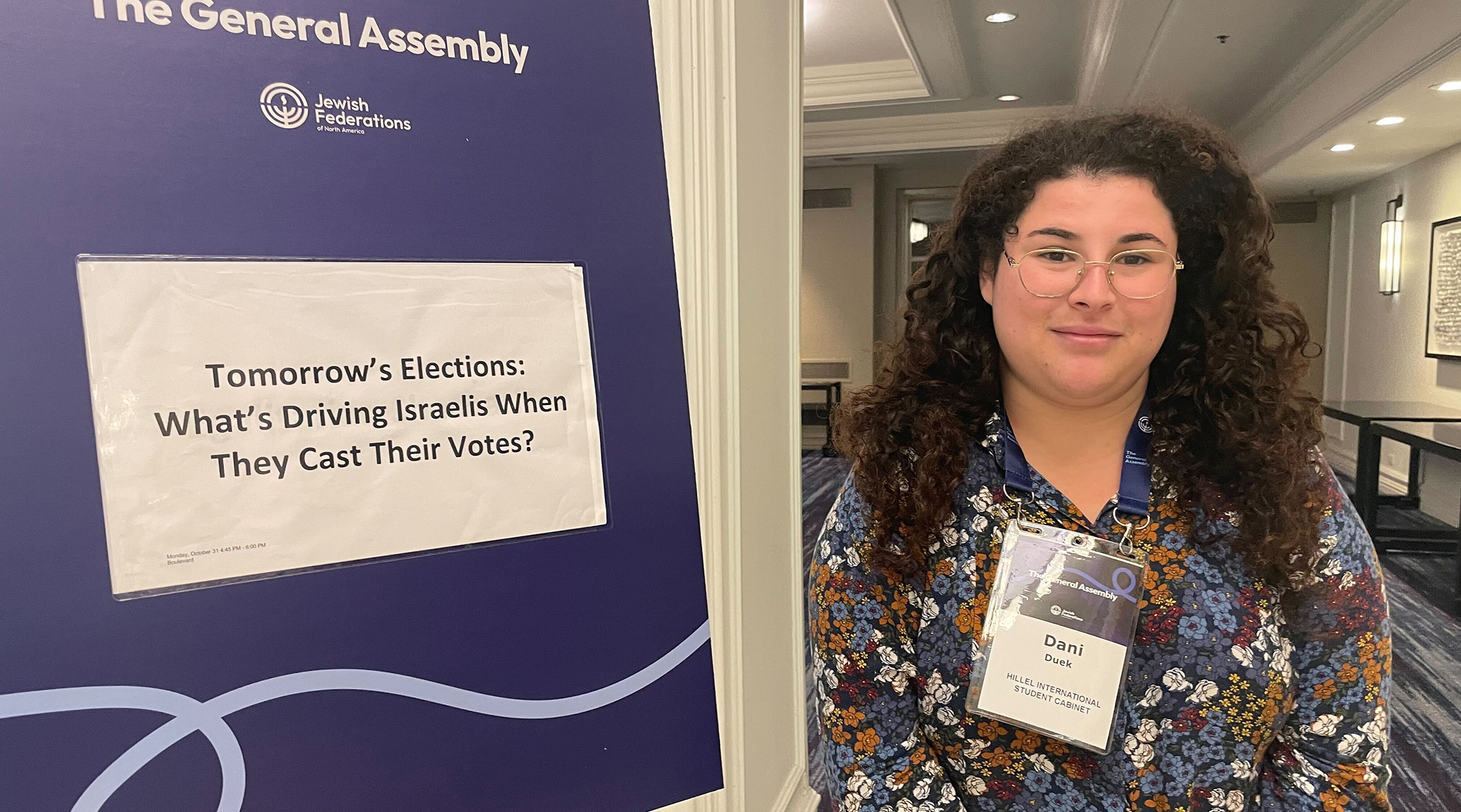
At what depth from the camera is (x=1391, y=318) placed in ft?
20.6

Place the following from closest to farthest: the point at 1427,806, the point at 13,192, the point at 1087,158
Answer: the point at 13,192
the point at 1087,158
the point at 1427,806

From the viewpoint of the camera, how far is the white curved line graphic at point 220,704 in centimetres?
56

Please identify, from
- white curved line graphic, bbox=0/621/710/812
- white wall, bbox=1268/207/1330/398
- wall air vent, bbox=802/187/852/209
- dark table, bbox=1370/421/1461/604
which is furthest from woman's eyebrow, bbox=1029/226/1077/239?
white wall, bbox=1268/207/1330/398

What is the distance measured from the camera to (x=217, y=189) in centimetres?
59

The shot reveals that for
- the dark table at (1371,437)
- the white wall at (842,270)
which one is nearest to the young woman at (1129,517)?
the dark table at (1371,437)

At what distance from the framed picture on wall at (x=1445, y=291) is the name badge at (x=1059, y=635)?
571 cm

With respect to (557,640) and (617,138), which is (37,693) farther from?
(617,138)

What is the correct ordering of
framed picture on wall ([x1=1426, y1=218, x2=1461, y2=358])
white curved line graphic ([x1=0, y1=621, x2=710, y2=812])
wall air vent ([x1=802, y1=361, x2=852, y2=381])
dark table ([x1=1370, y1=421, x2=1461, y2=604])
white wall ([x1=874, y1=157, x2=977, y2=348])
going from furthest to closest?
wall air vent ([x1=802, y1=361, x2=852, y2=381]), white wall ([x1=874, y1=157, x2=977, y2=348]), framed picture on wall ([x1=1426, y1=218, x2=1461, y2=358]), dark table ([x1=1370, y1=421, x2=1461, y2=604]), white curved line graphic ([x1=0, y1=621, x2=710, y2=812])

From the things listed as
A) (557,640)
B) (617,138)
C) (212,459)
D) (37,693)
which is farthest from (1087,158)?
(37,693)

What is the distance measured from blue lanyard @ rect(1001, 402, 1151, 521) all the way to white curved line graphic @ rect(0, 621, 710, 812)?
0.71m

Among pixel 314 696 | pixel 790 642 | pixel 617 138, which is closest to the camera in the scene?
pixel 314 696

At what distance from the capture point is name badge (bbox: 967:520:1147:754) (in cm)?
106

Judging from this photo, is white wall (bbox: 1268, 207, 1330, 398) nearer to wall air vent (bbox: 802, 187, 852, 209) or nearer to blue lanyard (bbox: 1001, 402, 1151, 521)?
wall air vent (bbox: 802, 187, 852, 209)

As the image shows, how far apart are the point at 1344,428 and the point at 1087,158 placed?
765 centimetres
